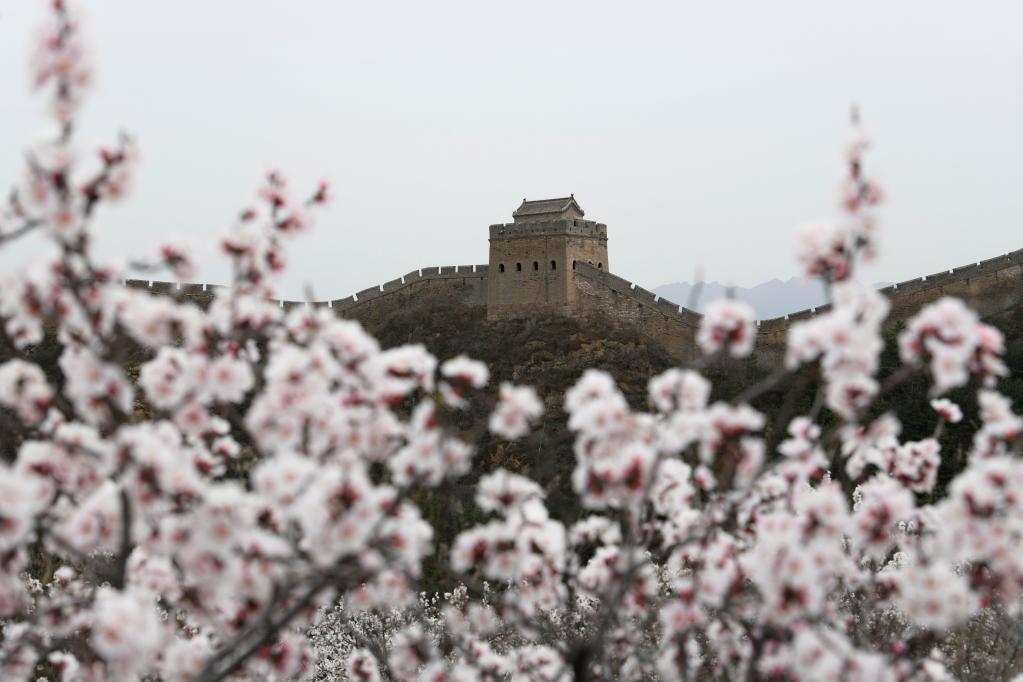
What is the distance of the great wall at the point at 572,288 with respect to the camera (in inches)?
1268

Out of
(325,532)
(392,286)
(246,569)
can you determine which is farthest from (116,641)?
(392,286)

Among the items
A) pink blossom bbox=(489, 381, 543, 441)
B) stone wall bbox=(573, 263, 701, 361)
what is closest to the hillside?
stone wall bbox=(573, 263, 701, 361)

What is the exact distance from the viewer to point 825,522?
159 inches

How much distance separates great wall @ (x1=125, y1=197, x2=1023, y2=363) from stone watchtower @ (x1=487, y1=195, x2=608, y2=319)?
0.04m

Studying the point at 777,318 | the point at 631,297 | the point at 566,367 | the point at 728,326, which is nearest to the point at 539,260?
the point at 631,297

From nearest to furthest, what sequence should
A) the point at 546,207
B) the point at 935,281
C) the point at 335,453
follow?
1. the point at 335,453
2. the point at 935,281
3. the point at 546,207

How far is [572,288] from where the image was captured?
3778cm

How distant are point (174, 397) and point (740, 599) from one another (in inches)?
106

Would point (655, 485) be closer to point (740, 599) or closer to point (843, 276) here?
point (740, 599)

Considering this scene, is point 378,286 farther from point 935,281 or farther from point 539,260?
point 935,281

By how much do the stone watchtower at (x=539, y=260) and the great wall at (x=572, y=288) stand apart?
0.04m

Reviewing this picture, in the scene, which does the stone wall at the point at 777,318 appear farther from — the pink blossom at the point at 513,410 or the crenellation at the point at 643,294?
the pink blossom at the point at 513,410

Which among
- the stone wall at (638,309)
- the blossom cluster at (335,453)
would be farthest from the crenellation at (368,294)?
the blossom cluster at (335,453)

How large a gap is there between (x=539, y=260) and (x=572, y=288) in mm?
1725
